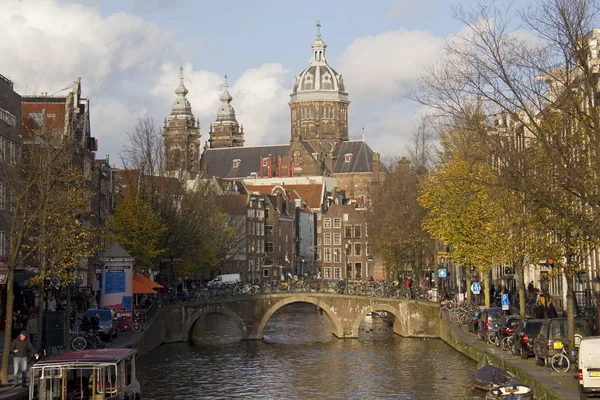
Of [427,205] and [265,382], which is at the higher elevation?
[427,205]

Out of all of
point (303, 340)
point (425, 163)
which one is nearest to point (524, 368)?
point (303, 340)

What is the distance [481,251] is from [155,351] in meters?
19.5

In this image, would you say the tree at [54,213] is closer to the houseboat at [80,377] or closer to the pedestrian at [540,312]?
the houseboat at [80,377]

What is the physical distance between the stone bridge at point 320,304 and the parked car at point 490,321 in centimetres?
1809

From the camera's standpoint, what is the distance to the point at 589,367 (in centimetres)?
2772

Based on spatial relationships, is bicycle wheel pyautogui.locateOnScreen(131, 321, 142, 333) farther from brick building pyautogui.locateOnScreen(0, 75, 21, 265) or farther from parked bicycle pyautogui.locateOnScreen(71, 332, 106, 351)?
parked bicycle pyautogui.locateOnScreen(71, 332, 106, 351)

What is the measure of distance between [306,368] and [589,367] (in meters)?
26.9

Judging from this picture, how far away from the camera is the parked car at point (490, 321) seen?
47844 mm

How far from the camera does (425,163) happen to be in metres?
80.1

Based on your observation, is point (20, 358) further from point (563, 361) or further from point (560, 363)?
point (563, 361)

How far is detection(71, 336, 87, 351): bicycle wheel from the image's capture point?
146 ft

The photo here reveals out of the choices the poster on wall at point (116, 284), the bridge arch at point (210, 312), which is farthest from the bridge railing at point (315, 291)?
the poster on wall at point (116, 284)

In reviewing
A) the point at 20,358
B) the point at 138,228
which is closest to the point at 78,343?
the point at 20,358

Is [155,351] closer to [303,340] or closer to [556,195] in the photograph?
[303,340]
